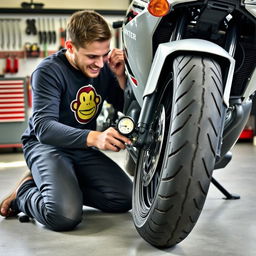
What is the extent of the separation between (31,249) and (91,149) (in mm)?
738

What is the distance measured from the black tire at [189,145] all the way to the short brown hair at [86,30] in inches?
25.0

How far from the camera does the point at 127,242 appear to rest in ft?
5.95

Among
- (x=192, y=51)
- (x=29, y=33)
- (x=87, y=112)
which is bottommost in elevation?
(x=29, y=33)

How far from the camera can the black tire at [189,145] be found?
146cm

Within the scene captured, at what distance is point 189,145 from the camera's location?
4.77 ft

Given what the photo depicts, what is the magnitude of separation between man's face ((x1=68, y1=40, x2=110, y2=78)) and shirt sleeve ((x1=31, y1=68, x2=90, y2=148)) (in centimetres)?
13

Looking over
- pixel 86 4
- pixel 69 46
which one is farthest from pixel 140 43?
pixel 86 4

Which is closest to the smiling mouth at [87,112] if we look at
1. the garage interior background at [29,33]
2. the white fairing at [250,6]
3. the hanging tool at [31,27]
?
the white fairing at [250,6]

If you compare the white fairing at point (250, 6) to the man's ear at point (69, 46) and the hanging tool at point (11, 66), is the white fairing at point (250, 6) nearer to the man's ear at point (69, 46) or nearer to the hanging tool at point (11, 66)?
the man's ear at point (69, 46)

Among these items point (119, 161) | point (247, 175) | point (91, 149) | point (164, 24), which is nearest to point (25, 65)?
point (119, 161)

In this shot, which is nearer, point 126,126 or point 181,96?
point 181,96

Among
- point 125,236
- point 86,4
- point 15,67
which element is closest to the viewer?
point 125,236

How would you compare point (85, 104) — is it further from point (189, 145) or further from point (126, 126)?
point (189, 145)

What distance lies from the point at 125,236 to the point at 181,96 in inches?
26.4
